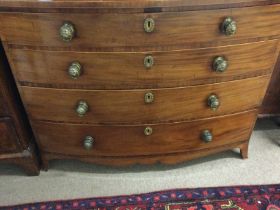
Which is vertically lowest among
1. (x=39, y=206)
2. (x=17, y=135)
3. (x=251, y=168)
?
(x=39, y=206)

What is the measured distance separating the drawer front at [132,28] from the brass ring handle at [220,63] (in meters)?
0.07

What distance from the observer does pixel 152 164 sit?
142cm

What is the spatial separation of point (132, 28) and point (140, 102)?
0.31 m

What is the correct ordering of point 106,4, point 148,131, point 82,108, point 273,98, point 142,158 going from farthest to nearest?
point 273,98 → point 142,158 → point 148,131 → point 82,108 → point 106,4

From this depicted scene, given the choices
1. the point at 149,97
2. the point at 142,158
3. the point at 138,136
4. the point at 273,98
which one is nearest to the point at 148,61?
the point at 149,97

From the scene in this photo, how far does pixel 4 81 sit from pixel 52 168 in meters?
0.53

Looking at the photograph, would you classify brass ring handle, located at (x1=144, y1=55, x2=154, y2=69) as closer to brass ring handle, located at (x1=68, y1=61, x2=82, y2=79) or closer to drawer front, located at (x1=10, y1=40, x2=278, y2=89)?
drawer front, located at (x1=10, y1=40, x2=278, y2=89)

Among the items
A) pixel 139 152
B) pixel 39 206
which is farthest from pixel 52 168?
pixel 139 152

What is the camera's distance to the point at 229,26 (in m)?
0.93

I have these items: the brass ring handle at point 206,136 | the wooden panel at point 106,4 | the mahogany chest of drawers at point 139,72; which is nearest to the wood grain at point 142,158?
the mahogany chest of drawers at point 139,72

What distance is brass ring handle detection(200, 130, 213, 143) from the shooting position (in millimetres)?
1221

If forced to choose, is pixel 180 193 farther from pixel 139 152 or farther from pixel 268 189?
pixel 268 189

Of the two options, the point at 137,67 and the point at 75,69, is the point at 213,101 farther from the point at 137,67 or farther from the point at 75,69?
the point at 75,69

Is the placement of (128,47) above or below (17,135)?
above
